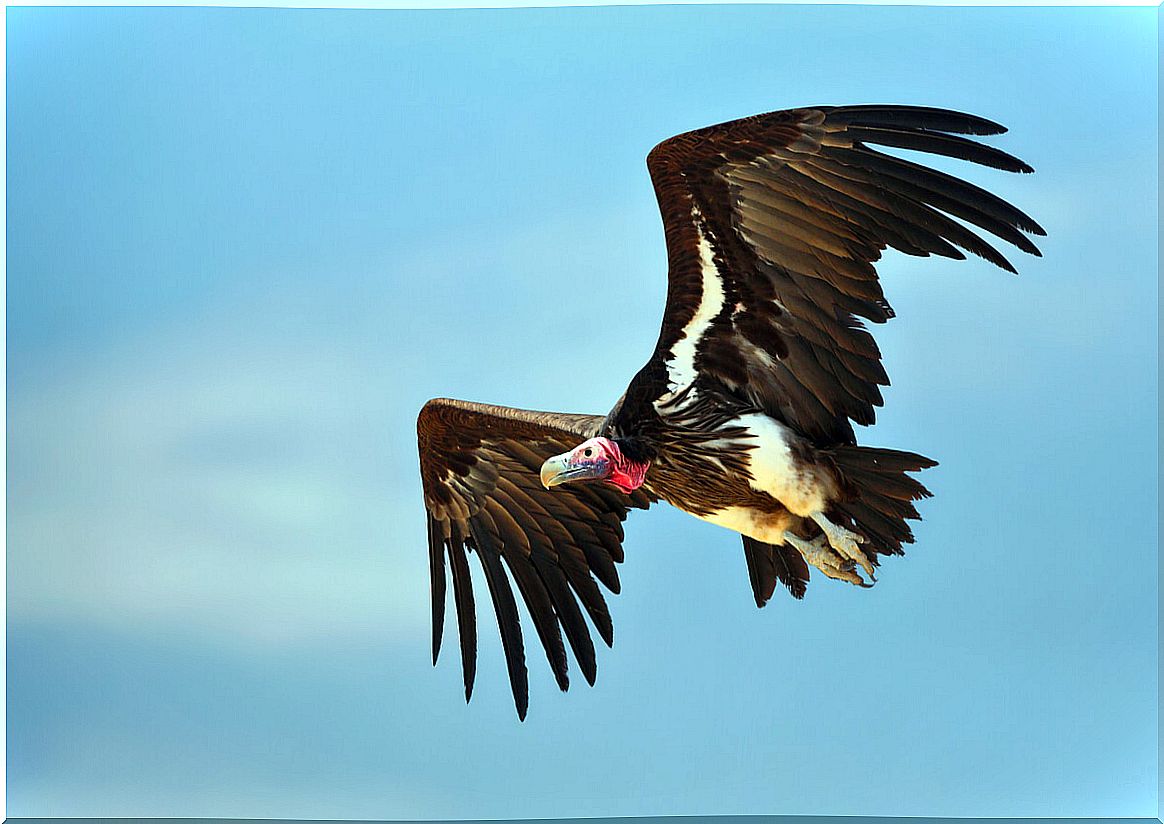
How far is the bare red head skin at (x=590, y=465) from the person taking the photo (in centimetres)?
370

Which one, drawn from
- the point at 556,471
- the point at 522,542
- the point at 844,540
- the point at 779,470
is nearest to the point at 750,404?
the point at 779,470

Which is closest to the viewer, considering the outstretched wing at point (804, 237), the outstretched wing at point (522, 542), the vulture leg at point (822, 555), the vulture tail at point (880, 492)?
the outstretched wing at point (804, 237)

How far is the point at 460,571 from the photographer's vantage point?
169 inches

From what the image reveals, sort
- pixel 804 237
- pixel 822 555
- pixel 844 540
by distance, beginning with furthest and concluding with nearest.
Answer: pixel 822 555 → pixel 844 540 → pixel 804 237

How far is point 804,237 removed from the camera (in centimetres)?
351

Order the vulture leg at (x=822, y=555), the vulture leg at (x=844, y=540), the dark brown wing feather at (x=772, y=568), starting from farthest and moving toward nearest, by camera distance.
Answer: the dark brown wing feather at (x=772, y=568)
the vulture leg at (x=822, y=555)
the vulture leg at (x=844, y=540)

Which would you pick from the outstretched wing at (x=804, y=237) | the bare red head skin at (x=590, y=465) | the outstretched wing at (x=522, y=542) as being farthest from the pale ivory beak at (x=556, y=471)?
the outstretched wing at (x=522, y=542)

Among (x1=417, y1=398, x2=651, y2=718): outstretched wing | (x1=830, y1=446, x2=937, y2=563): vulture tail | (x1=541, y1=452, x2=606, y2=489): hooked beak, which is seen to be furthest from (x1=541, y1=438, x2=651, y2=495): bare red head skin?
(x1=830, y1=446, x2=937, y2=563): vulture tail

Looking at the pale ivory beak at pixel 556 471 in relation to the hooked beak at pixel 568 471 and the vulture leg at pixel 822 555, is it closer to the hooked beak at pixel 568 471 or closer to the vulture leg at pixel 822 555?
the hooked beak at pixel 568 471

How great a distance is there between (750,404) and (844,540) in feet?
1.40

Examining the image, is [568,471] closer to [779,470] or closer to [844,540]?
[779,470]

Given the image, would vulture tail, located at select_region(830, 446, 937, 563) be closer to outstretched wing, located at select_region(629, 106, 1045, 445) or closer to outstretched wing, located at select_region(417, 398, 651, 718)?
outstretched wing, located at select_region(629, 106, 1045, 445)

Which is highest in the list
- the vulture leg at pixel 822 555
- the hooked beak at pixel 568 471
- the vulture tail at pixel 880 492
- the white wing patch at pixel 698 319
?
the white wing patch at pixel 698 319

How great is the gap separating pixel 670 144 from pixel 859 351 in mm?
698
